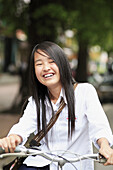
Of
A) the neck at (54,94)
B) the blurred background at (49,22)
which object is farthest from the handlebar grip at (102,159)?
the blurred background at (49,22)

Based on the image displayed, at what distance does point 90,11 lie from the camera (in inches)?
488

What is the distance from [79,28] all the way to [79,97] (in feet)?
29.9

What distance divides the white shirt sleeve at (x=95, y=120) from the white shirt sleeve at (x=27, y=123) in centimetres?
40

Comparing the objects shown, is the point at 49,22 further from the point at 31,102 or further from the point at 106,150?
the point at 106,150

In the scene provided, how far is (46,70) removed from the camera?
2324 mm

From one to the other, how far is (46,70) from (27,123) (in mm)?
396

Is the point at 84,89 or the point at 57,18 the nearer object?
the point at 84,89

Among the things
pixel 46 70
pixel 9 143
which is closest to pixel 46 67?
pixel 46 70

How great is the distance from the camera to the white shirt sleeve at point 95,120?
2145 mm

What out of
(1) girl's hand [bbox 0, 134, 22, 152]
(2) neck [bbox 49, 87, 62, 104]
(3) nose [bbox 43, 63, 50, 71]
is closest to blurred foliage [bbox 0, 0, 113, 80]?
(2) neck [bbox 49, 87, 62, 104]

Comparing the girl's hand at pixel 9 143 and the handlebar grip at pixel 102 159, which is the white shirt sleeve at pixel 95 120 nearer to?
the handlebar grip at pixel 102 159

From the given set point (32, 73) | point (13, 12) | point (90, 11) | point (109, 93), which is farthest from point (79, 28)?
point (32, 73)

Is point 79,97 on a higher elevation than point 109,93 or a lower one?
higher

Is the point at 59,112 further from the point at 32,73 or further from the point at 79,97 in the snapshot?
the point at 32,73
